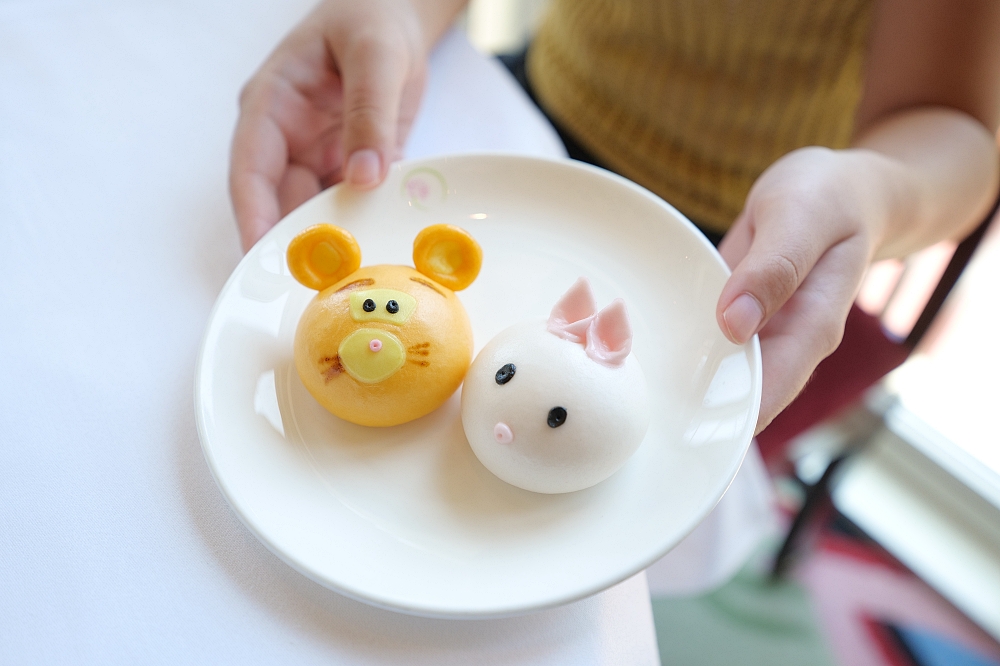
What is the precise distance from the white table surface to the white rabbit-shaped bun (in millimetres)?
130

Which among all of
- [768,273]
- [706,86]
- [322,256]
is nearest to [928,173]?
[706,86]

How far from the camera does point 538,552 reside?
63 centimetres

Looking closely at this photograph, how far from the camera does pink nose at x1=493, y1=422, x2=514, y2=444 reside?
2.07ft

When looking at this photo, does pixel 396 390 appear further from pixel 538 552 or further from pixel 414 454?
pixel 538 552

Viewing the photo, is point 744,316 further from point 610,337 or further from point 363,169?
point 363,169

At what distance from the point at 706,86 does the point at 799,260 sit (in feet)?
1.80

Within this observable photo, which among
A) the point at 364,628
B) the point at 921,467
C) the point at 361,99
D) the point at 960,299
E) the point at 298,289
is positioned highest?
the point at 361,99

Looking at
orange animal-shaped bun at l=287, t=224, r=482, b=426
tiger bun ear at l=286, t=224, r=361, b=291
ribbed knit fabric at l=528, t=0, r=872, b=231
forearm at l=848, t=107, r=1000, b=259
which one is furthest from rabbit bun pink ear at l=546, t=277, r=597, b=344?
ribbed knit fabric at l=528, t=0, r=872, b=231

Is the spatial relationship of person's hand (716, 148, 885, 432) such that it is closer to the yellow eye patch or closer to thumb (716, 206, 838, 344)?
thumb (716, 206, 838, 344)

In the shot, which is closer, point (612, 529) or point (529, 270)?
point (612, 529)

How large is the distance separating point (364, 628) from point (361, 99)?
63 centimetres

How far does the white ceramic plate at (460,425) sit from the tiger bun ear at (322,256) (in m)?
0.07

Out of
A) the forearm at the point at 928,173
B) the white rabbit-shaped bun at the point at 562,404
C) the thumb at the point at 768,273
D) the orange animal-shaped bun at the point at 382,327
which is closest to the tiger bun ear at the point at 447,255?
the orange animal-shaped bun at the point at 382,327

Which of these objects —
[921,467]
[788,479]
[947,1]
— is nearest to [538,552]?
[947,1]
